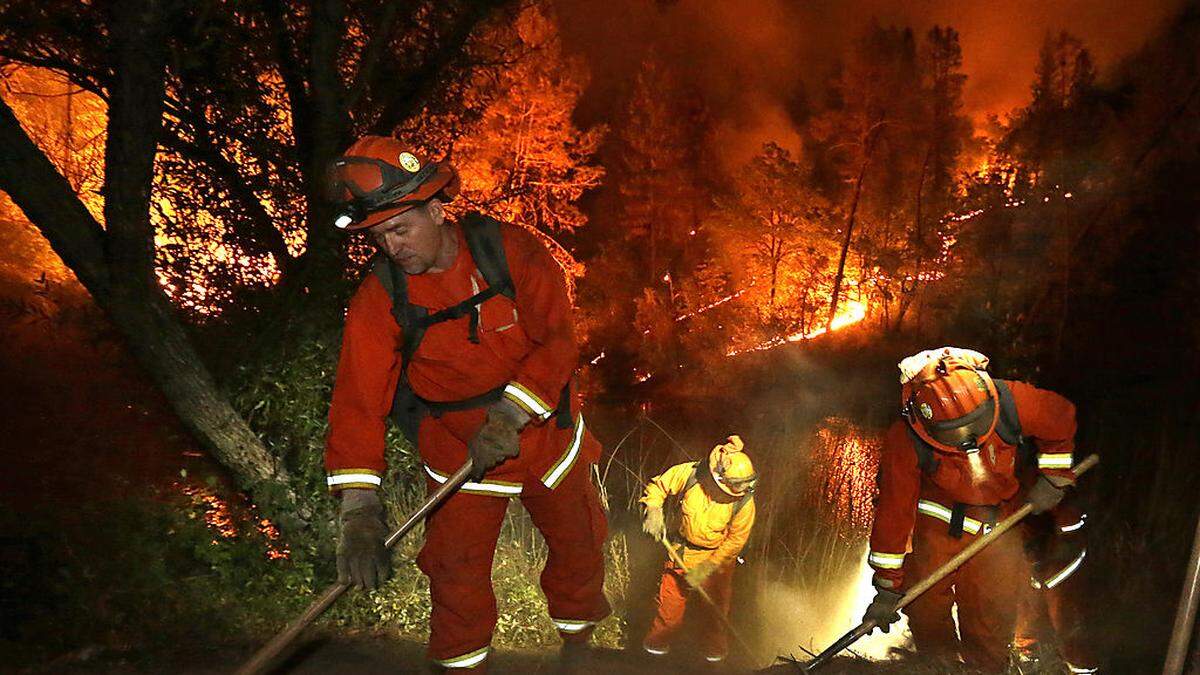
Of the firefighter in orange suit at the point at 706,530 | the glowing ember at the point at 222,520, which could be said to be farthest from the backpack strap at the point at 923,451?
the glowing ember at the point at 222,520

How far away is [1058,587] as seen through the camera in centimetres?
489

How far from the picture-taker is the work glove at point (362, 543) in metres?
3.08

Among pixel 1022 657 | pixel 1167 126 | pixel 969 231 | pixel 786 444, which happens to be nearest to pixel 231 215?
pixel 1022 657

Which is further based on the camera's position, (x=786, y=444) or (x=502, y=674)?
(x=786, y=444)

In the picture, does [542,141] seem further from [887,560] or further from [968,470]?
[887,560]

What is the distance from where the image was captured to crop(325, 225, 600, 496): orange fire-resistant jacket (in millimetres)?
3156

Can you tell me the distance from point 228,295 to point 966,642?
5.39m

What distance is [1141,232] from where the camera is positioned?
64.0ft

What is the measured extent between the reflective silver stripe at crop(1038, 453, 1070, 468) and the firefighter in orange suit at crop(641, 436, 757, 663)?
83.0 inches

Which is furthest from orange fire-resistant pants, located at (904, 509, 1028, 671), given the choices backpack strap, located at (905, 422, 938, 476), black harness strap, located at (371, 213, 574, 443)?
black harness strap, located at (371, 213, 574, 443)

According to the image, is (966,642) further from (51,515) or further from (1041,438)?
(51,515)

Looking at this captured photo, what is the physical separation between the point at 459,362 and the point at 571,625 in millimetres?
1508

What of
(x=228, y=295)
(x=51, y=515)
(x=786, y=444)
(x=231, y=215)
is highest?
(x=231, y=215)

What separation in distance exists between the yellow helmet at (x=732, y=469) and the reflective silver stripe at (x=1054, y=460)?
211cm
